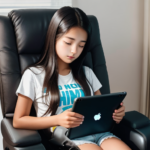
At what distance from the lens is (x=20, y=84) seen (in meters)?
1.08

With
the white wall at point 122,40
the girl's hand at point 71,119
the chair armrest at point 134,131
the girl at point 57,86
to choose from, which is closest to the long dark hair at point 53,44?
the girl at point 57,86

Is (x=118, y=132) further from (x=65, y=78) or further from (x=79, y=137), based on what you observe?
(x=65, y=78)

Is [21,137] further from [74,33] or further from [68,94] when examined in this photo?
[74,33]

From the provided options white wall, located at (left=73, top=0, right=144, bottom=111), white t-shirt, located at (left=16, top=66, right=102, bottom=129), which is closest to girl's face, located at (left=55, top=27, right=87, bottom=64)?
white t-shirt, located at (left=16, top=66, right=102, bottom=129)

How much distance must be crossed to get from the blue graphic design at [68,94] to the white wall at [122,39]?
2.64 feet

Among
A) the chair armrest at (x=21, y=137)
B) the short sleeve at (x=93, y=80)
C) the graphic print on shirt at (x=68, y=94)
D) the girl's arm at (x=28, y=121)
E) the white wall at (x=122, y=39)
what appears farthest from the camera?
the white wall at (x=122, y=39)

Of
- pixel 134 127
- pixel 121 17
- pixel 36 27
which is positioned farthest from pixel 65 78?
pixel 121 17

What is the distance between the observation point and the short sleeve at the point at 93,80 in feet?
4.21

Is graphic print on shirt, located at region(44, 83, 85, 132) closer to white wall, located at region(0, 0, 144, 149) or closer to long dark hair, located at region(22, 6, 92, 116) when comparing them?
long dark hair, located at region(22, 6, 92, 116)

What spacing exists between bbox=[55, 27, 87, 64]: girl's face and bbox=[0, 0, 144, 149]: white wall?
71 cm

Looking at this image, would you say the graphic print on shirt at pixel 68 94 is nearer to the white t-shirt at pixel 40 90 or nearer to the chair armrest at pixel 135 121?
the white t-shirt at pixel 40 90

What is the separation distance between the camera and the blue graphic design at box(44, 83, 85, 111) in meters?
1.11

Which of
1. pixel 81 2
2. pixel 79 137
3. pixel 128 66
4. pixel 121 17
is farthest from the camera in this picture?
pixel 128 66

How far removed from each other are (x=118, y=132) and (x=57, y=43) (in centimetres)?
56
